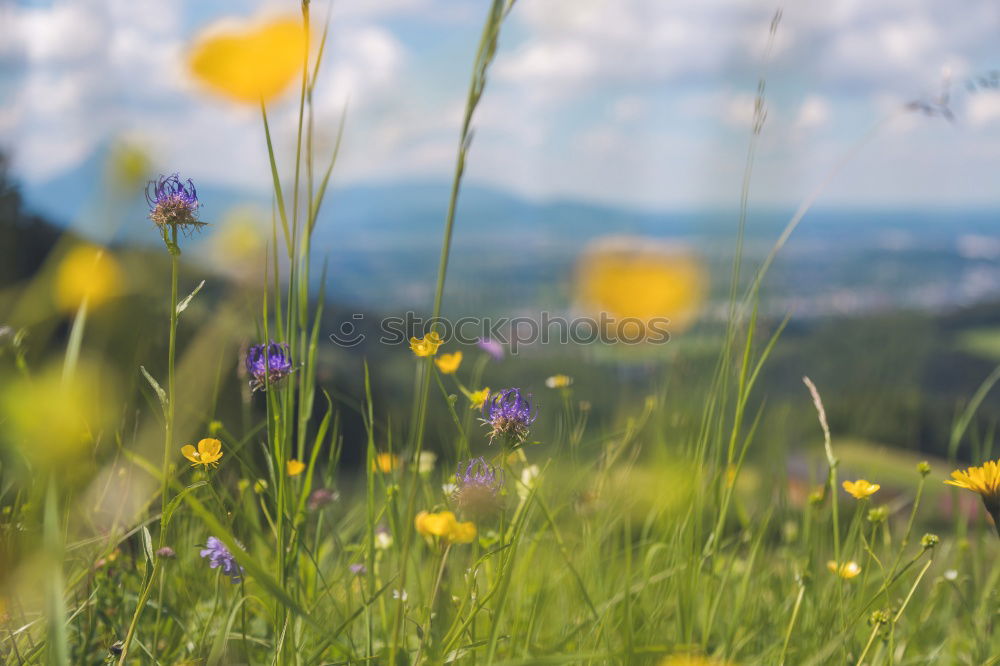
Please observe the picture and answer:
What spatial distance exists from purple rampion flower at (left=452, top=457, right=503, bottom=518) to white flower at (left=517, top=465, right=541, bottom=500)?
0.35 feet

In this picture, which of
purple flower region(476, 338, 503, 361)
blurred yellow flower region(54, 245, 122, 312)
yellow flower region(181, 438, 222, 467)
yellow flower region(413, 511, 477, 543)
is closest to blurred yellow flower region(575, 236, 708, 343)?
purple flower region(476, 338, 503, 361)

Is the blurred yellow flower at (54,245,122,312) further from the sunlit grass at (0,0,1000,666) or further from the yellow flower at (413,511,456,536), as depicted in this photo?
the yellow flower at (413,511,456,536)

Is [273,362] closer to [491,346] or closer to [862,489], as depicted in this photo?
[491,346]

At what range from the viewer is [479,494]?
934 mm

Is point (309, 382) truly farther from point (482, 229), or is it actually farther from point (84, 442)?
point (482, 229)

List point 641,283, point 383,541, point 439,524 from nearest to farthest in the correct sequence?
point 439,524 < point 641,283 < point 383,541

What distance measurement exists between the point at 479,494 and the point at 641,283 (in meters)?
0.54

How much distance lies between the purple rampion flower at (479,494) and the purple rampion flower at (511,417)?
47mm

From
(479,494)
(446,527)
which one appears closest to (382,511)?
(479,494)

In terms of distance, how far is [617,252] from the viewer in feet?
5.03

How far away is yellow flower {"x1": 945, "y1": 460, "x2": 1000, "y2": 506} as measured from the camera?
1.01 metres

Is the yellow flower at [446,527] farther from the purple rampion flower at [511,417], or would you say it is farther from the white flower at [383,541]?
the white flower at [383,541]

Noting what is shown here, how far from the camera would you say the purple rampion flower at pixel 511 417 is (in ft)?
3.20

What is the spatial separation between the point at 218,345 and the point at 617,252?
0.80m
